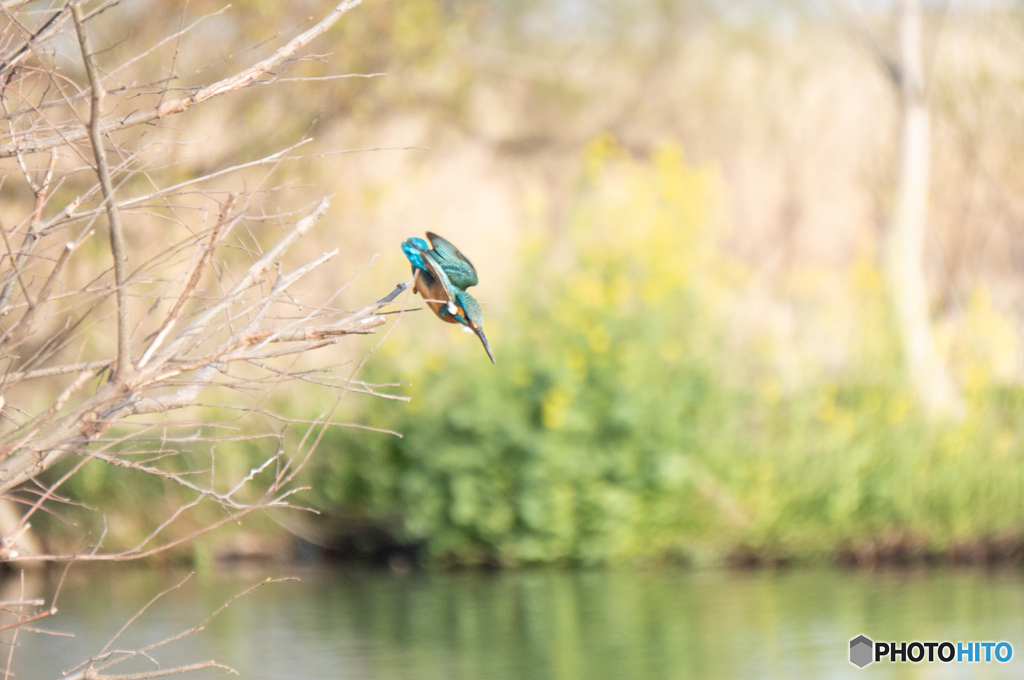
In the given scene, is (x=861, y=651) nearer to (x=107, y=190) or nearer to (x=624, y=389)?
(x=624, y=389)

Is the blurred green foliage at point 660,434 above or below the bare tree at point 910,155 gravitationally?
below

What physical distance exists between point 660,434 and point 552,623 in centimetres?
115

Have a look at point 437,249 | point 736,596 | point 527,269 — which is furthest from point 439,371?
point 437,249

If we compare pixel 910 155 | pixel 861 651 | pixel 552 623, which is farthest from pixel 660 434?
pixel 910 155

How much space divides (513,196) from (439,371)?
6.79m

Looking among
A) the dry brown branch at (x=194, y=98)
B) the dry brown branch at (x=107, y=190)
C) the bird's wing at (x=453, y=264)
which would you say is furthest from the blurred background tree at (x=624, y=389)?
the dry brown branch at (x=107, y=190)

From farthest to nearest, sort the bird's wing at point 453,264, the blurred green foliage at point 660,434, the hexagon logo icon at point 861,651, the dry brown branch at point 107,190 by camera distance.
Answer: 1. the blurred green foliage at point 660,434
2. the hexagon logo icon at point 861,651
3. the bird's wing at point 453,264
4. the dry brown branch at point 107,190

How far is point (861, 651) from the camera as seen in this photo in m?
3.66

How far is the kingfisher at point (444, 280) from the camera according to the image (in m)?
1.85

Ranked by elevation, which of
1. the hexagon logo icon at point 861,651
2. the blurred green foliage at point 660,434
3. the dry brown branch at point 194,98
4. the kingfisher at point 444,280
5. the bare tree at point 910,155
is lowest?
the hexagon logo icon at point 861,651

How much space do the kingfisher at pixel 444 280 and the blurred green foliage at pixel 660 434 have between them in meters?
2.91

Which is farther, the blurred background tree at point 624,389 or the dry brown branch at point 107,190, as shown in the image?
the blurred background tree at point 624,389

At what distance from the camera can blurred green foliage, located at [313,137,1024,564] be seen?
16.1 feet

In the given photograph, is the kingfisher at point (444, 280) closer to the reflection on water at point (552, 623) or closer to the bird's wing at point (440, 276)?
the bird's wing at point (440, 276)
